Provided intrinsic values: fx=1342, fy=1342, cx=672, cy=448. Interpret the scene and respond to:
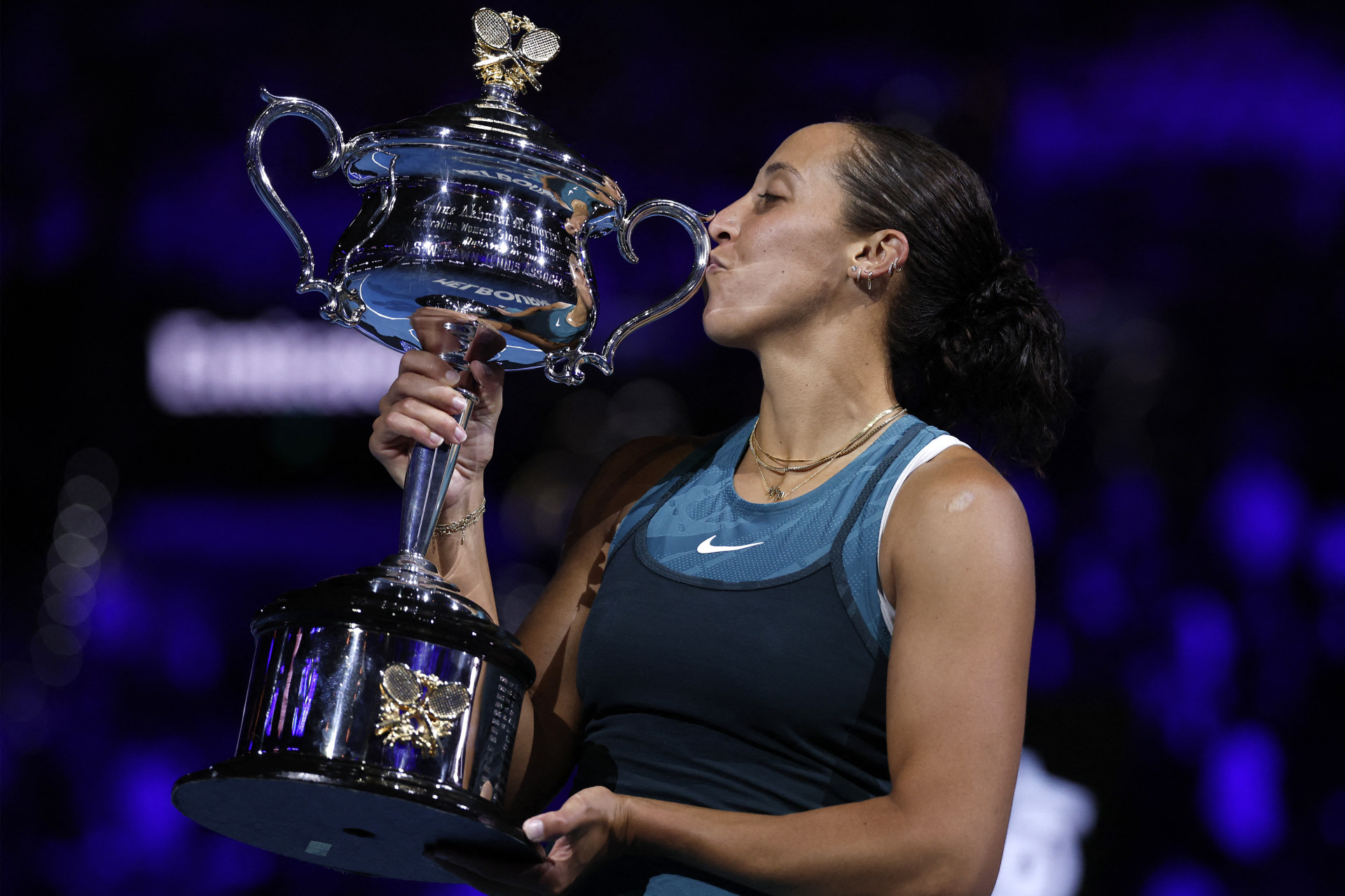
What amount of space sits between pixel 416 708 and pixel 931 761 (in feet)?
1.34

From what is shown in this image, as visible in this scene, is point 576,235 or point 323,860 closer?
point 323,860

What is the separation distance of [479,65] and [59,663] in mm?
2028

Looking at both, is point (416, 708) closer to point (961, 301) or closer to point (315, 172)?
point (315, 172)

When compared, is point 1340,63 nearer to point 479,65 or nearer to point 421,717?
point 479,65

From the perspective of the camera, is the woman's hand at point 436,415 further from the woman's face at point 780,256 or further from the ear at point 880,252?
the ear at point 880,252

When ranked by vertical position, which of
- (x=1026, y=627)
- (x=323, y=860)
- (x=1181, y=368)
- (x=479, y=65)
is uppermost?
(x=1181, y=368)

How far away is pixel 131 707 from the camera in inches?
109

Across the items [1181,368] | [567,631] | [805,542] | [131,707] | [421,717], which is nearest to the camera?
[421,717]

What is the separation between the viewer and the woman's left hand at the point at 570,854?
0.99 meters

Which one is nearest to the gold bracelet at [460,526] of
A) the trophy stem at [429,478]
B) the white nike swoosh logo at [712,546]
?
the trophy stem at [429,478]

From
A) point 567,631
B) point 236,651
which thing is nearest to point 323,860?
point 567,631

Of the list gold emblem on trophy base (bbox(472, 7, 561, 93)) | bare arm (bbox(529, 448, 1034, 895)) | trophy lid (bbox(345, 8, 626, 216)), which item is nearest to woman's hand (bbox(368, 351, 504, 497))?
trophy lid (bbox(345, 8, 626, 216))

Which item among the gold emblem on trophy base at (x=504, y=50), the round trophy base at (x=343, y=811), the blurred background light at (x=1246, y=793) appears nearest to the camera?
the round trophy base at (x=343, y=811)

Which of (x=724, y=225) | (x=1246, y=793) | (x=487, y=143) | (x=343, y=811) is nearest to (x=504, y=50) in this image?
(x=487, y=143)
